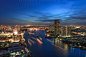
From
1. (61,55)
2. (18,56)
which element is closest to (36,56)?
(18,56)

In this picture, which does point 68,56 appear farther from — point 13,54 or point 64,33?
point 64,33

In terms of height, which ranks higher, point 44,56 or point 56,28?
point 56,28

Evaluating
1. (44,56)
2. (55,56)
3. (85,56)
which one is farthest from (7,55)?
(85,56)

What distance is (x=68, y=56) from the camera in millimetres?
6207

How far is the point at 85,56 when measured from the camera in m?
6.19

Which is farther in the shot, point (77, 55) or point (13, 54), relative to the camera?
point (77, 55)

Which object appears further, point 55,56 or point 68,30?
point 68,30

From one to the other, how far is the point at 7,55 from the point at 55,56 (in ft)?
10.0

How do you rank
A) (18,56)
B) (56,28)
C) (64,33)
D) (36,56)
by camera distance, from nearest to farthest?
(18,56)
(36,56)
(64,33)
(56,28)

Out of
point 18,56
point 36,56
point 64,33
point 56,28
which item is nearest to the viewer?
point 18,56

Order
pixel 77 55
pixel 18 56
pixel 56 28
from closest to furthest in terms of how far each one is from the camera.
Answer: pixel 18 56, pixel 77 55, pixel 56 28

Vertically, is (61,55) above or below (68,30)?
below

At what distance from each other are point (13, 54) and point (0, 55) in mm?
741

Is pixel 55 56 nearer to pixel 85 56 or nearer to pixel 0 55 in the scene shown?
pixel 85 56
